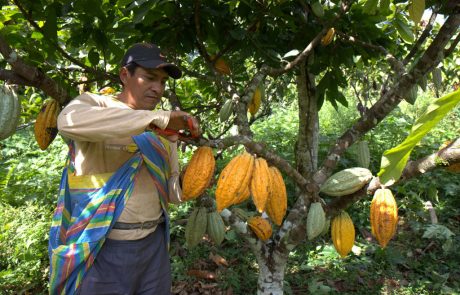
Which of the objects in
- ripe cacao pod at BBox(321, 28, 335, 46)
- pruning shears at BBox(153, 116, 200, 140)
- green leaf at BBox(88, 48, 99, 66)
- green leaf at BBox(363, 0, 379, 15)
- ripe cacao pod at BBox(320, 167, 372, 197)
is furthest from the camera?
green leaf at BBox(88, 48, 99, 66)

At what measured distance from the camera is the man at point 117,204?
1.43 metres

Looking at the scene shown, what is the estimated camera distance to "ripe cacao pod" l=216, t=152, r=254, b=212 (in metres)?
1.21

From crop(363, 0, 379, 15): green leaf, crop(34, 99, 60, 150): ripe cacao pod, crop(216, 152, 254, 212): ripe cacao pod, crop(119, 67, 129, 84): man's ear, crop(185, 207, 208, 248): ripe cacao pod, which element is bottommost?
crop(185, 207, 208, 248): ripe cacao pod

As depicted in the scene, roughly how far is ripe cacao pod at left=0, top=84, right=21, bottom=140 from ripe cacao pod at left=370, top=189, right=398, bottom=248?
4.23ft

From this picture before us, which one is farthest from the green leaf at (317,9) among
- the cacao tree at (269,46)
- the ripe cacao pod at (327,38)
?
the ripe cacao pod at (327,38)

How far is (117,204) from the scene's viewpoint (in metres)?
1.47

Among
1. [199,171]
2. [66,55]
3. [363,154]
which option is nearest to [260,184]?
[199,171]

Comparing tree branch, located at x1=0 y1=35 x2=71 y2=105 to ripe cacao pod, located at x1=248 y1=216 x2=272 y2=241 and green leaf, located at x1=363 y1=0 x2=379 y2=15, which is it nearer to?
ripe cacao pod, located at x1=248 y1=216 x2=272 y2=241

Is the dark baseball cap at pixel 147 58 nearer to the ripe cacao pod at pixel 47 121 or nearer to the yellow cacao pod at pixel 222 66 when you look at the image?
the ripe cacao pod at pixel 47 121

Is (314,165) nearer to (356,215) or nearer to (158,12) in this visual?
(158,12)

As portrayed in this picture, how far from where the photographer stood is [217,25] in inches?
77.4

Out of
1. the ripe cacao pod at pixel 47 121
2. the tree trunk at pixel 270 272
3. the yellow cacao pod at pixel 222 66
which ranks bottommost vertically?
the tree trunk at pixel 270 272

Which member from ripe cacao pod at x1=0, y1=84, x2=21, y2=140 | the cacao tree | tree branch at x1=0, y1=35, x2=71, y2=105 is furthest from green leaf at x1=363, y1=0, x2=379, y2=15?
ripe cacao pod at x1=0, y1=84, x2=21, y2=140

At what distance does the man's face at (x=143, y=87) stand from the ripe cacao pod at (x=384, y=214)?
35.2 inches
